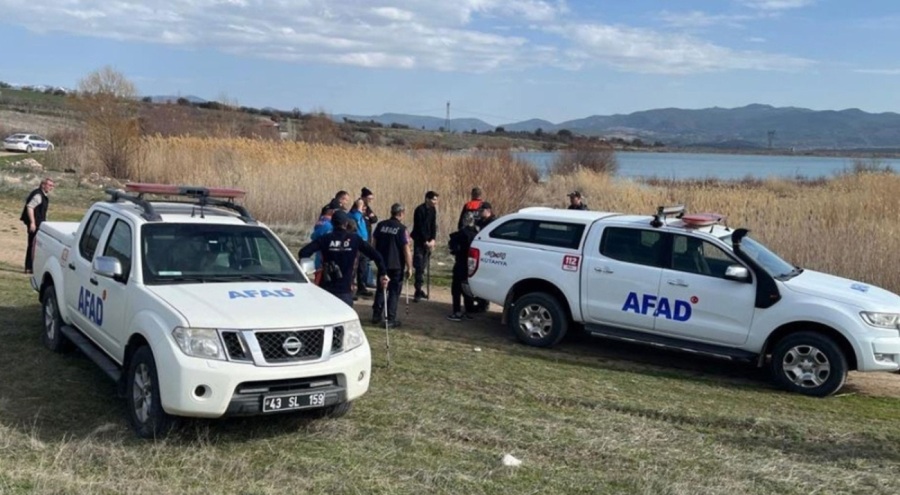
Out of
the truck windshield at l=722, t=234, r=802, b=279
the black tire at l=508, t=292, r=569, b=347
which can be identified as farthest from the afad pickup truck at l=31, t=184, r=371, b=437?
the truck windshield at l=722, t=234, r=802, b=279

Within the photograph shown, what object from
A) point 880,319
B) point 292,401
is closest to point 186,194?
point 292,401

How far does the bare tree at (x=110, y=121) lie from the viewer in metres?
31.4

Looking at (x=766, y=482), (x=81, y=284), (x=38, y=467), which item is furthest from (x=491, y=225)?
(x=38, y=467)

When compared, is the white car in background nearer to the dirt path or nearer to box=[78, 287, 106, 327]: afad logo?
the dirt path

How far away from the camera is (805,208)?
18734mm

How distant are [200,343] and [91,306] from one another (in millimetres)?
2177

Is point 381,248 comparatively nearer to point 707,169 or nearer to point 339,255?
point 339,255

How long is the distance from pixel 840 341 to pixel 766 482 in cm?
361

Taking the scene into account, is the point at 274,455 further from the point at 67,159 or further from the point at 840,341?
the point at 67,159

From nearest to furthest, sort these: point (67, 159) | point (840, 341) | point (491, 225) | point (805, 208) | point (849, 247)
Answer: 1. point (840, 341)
2. point (491, 225)
3. point (849, 247)
4. point (805, 208)
5. point (67, 159)

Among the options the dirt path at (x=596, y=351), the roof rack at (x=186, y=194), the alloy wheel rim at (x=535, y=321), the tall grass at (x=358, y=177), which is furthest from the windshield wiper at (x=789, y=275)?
the tall grass at (x=358, y=177)

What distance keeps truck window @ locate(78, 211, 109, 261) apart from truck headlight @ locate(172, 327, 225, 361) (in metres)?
2.41

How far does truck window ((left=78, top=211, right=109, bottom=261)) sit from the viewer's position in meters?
7.80

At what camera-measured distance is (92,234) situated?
797 cm
